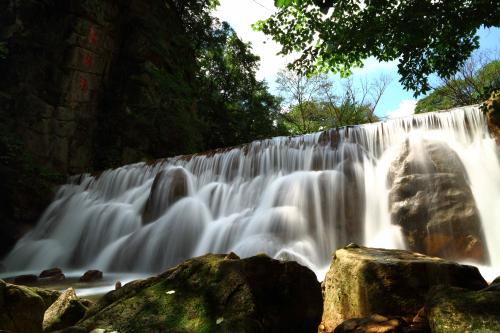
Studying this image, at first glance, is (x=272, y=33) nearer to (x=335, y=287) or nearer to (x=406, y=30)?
(x=406, y=30)

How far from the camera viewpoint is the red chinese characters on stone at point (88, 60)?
16.7m

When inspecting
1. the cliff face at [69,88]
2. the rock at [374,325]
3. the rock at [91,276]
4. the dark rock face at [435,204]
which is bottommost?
the rock at [91,276]

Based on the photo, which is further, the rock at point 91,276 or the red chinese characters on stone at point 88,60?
the red chinese characters on stone at point 88,60

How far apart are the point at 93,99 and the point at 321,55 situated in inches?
575

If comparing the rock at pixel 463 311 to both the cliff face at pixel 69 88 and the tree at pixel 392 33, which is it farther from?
the cliff face at pixel 69 88

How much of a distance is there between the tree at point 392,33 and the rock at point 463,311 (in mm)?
2926

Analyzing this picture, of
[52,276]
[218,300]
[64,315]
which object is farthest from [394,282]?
[52,276]

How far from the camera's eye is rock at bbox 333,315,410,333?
2.51 meters

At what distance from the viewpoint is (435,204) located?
7.25 metres

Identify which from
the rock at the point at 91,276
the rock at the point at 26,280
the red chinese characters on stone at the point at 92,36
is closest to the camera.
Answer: the rock at the point at 26,280

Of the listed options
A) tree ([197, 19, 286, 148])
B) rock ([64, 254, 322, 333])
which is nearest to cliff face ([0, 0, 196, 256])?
tree ([197, 19, 286, 148])

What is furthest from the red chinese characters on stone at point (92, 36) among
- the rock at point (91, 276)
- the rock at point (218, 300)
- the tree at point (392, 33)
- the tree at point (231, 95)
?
the rock at point (218, 300)

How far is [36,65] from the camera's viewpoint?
15836 millimetres

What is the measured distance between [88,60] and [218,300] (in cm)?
1686
